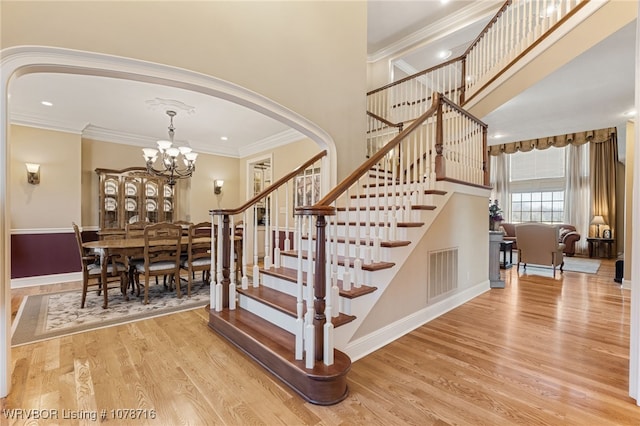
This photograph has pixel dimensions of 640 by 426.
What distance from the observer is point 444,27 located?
556 centimetres

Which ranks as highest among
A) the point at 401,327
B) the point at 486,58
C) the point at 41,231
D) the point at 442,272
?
the point at 486,58

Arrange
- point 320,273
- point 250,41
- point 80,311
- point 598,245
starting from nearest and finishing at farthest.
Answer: point 320,273 < point 250,41 < point 80,311 < point 598,245

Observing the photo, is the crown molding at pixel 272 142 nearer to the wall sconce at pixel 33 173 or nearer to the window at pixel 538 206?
the wall sconce at pixel 33 173

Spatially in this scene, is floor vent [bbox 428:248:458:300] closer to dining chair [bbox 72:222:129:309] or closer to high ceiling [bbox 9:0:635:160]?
high ceiling [bbox 9:0:635:160]

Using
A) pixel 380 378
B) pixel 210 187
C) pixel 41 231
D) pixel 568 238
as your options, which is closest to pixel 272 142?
pixel 210 187

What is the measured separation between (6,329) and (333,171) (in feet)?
9.91

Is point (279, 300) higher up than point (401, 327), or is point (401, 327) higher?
point (279, 300)

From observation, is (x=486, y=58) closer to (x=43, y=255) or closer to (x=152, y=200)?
(x=152, y=200)

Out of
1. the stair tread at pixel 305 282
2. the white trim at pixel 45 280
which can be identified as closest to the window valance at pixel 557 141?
the stair tread at pixel 305 282

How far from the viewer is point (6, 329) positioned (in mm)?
1782

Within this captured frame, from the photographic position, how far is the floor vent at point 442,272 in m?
3.01

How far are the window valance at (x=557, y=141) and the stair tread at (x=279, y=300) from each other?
8772 millimetres

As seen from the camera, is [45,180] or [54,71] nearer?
[54,71]

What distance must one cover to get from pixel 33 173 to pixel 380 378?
19.9 feet
